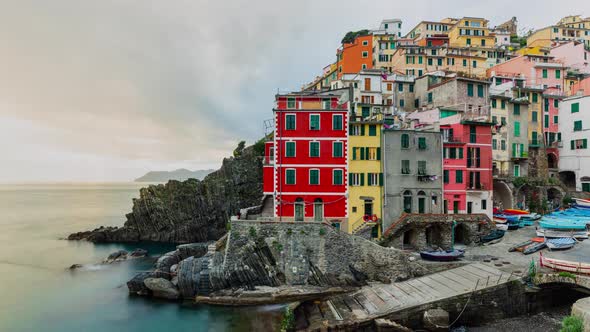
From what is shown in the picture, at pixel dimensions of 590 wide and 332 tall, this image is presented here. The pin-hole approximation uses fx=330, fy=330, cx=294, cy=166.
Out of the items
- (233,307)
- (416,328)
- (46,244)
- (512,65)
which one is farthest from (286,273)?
(512,65)

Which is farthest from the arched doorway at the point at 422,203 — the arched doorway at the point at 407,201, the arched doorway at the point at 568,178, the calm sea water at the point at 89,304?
the arched doorway at the point at 568,178

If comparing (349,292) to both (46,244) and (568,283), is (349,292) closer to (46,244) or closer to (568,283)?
(568,283)

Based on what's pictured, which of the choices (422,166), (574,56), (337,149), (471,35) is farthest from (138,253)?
(574,56)

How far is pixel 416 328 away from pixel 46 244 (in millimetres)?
67392

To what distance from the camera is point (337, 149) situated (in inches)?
1351

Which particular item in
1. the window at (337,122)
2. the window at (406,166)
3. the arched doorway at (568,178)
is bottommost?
the arched doorway at (568,178)

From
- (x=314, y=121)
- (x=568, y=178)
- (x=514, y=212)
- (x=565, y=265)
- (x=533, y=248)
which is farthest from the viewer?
(x=568, y=178)

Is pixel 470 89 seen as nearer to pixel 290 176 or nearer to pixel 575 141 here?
pixel 575 141

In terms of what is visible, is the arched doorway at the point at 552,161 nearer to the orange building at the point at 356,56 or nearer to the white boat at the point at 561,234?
the white boat at the point at 561,234

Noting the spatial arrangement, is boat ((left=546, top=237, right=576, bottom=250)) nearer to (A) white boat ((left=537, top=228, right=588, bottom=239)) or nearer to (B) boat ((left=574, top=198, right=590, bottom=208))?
(A) white boat ((left=537, top=228, right=588, bottom=239))

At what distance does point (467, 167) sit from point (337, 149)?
50.7 ft

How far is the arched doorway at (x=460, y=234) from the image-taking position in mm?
35344

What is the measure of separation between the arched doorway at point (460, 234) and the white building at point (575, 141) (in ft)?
83.4

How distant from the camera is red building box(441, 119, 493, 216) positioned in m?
36.3
